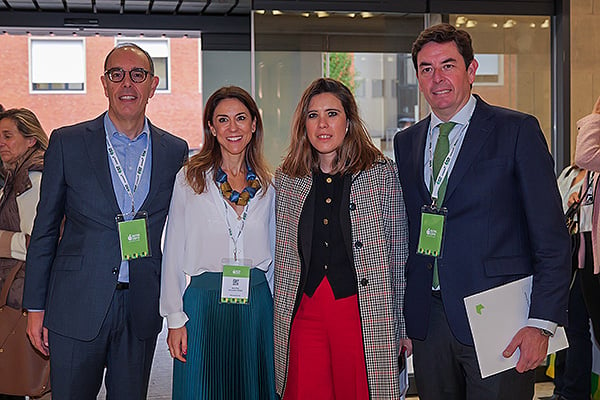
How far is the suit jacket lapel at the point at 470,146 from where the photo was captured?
271 cm

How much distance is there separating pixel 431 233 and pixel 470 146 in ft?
1.16

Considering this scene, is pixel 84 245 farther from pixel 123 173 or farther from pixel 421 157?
pixel 421 157

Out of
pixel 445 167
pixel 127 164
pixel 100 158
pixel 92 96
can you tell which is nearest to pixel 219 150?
pixel 127 164

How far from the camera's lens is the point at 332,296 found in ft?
9.46

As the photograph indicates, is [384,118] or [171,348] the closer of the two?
[171,348]

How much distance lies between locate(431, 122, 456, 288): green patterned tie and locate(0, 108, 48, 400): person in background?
2.42m

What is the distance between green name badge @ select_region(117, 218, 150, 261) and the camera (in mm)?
2994

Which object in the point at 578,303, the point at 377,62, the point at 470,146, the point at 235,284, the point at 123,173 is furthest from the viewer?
the point at 377,62

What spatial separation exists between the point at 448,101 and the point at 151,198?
1280 mm

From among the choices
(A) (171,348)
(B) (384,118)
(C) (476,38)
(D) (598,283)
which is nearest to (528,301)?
(A) (171,348)

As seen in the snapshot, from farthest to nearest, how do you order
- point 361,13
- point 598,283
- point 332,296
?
point 361,13, point 598,283, point 332,296

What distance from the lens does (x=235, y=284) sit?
9.84 ft

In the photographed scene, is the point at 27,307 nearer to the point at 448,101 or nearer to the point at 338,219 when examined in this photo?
the point at 338,219

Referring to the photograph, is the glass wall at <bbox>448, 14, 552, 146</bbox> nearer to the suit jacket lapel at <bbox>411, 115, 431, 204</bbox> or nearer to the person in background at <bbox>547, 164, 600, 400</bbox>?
the person in background at <bbox>547, 164, 600, 400</bbox>
